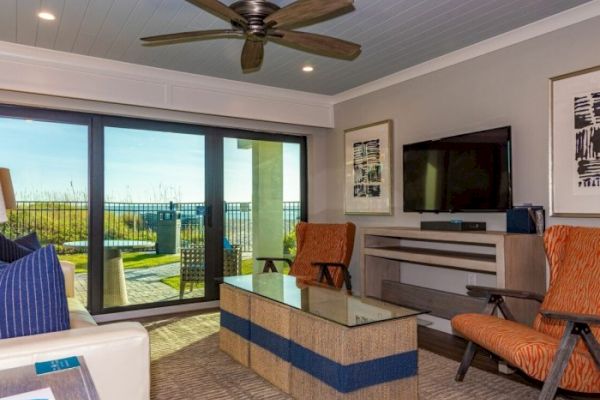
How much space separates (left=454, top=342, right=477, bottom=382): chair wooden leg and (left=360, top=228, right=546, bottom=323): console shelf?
55cm

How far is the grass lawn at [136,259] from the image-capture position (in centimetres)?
427

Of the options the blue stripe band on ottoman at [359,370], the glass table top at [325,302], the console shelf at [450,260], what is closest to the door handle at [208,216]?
the glass table top at [325,302]

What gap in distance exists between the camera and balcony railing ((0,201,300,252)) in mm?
4074

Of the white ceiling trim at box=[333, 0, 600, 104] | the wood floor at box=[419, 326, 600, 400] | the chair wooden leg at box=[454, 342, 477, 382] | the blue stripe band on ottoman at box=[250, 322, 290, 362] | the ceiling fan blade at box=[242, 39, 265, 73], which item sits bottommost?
the wood floor at box=[419, 326, 600, 400]

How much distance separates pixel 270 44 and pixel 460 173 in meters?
1.99

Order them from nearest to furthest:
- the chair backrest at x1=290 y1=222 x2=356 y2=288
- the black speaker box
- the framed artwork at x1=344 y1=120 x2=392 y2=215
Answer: the black speaker box < the chair backrest at x1=290 y1=222 x2=356 y2=288 < the framed artwork at x1=344 y1=120 x2=392 y2=215

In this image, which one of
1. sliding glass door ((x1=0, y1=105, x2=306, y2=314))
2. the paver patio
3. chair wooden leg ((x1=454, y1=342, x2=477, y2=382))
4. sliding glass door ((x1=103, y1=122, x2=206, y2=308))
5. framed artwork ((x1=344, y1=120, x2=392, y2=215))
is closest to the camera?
chair wooden leg ((x1=454, y1=342, x2=477, y2=382))

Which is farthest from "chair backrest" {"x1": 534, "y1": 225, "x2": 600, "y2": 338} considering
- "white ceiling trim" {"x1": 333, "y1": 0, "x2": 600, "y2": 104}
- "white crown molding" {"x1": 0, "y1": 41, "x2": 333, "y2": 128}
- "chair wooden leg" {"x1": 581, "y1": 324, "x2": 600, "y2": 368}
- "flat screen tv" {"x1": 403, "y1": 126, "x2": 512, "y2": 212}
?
"white crown molding" {"x1": 0, "y1": 41, "x2": 333, "y2": 128}

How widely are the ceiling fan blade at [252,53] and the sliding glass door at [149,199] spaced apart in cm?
188

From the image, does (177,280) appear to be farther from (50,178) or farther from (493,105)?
(493,105)

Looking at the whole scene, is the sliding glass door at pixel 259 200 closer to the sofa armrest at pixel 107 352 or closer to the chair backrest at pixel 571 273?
the chair backrest at pixel 571 273

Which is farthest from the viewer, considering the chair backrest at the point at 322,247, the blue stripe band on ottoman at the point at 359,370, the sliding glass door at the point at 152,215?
the sliding glass door at the point at 152,215

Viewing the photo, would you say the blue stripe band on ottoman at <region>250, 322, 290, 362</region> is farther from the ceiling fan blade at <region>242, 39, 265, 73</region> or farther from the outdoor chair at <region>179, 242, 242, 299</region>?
the outdoor chair at <region>179, 242, 242, 299</region>

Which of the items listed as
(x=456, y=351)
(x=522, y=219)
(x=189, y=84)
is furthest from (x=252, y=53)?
(x=456, y=351)
